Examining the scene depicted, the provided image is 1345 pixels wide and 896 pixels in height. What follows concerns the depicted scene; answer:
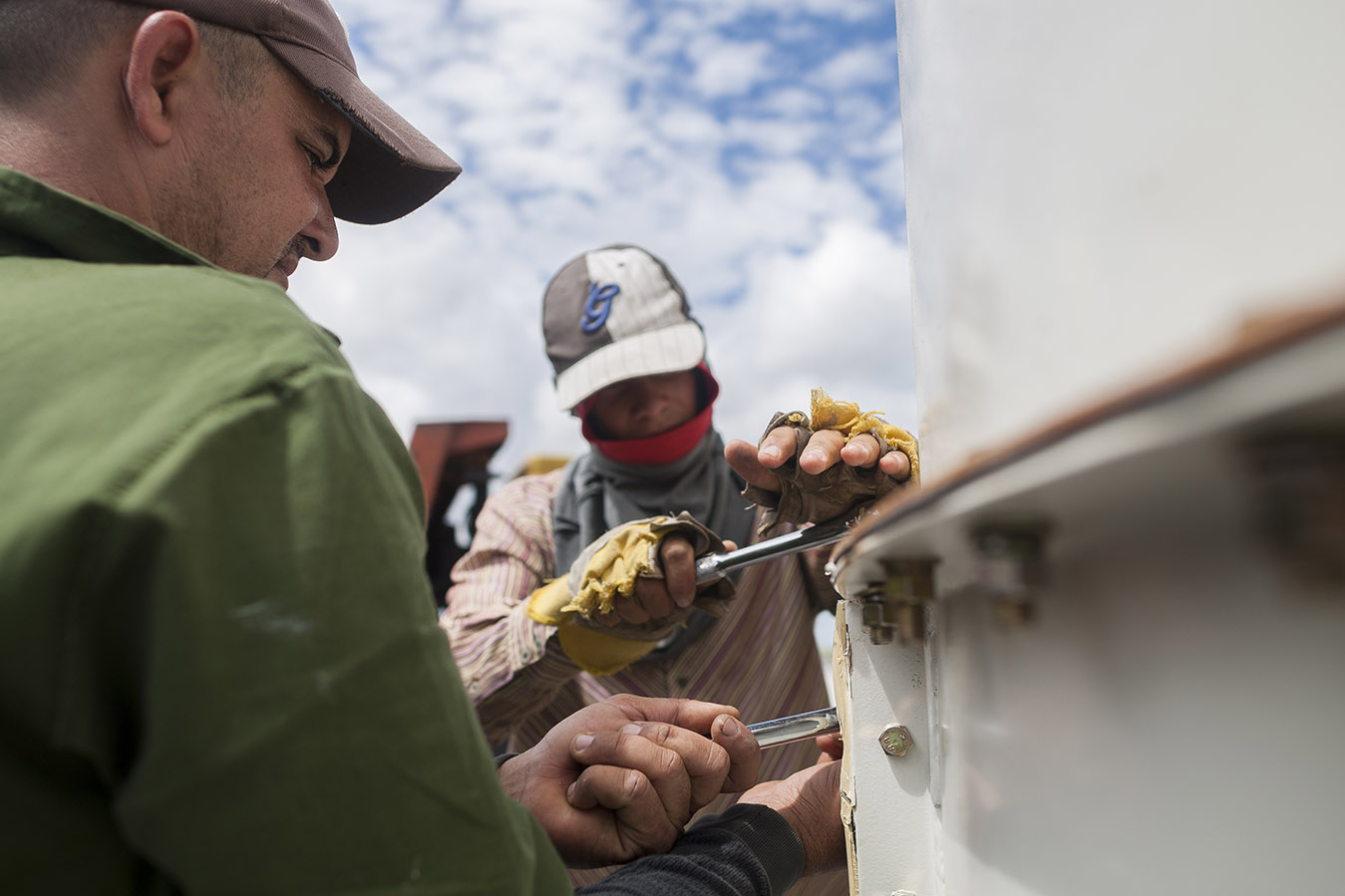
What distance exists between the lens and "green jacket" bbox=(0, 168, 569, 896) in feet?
1.89

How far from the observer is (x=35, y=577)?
22.3 inches

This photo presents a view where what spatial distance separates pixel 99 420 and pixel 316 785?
28 centimetres

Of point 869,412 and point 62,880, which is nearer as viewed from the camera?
point 62,880

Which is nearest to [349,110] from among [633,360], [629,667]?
[633,360]

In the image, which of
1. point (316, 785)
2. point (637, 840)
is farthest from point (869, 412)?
point (316, 785)

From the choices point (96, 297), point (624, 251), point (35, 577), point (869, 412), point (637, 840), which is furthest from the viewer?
point (624, 251)

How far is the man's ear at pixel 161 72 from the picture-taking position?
1025mm

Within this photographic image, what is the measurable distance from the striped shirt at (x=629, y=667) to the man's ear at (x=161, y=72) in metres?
1.49

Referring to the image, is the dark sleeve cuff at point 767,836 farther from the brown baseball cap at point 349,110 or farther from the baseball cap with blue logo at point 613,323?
the baseball cap with blue logo at point 613,323

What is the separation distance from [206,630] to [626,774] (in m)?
0.64

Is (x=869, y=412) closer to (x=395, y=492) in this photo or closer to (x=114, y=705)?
(x=395, y=492)

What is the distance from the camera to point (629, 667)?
2.46m

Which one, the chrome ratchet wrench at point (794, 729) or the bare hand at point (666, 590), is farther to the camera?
the bare hand at point (666, 590)

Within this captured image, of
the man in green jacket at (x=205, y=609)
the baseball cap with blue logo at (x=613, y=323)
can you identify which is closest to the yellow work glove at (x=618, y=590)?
the baseball cap with blue logo at (x=613, y=323)
